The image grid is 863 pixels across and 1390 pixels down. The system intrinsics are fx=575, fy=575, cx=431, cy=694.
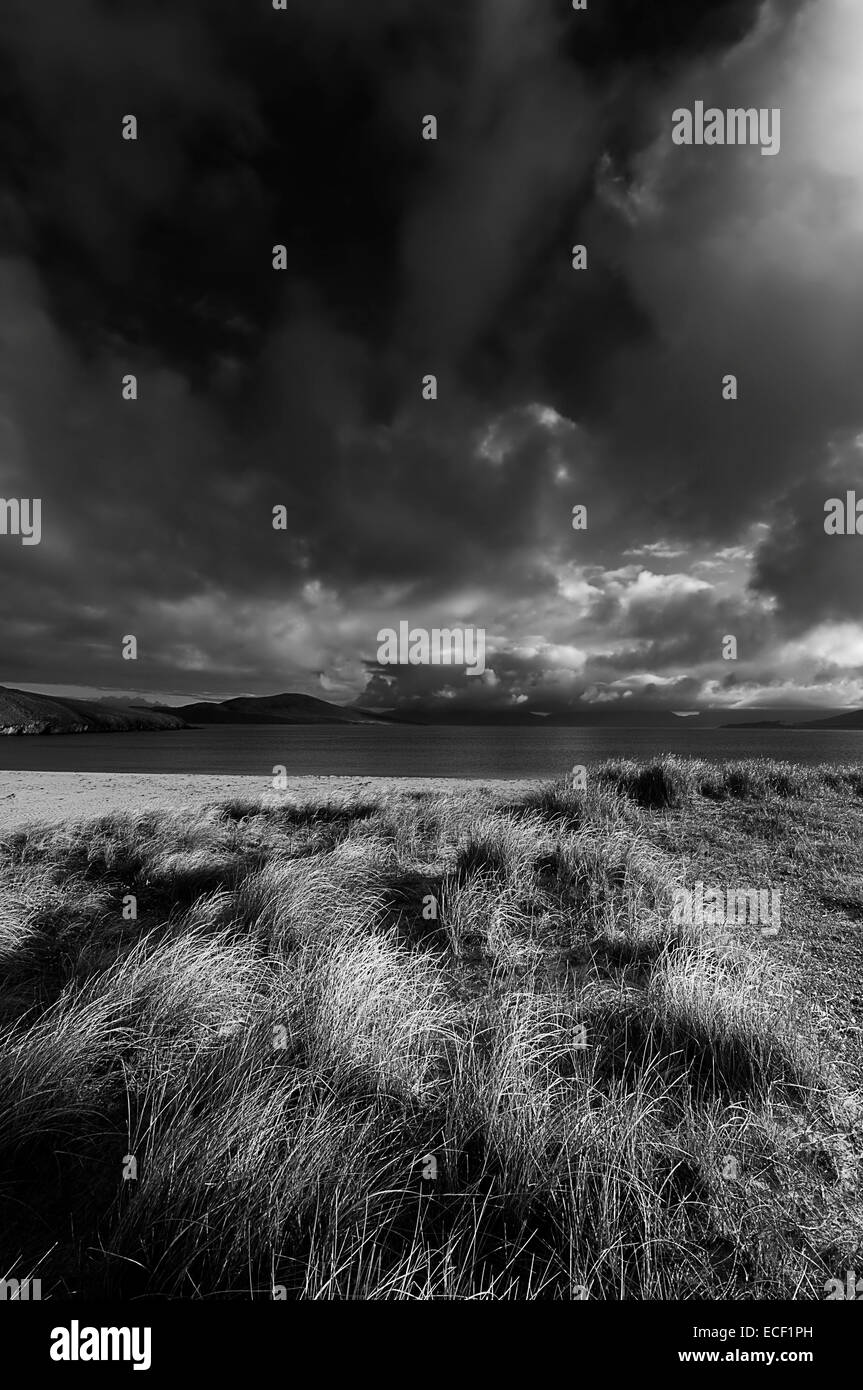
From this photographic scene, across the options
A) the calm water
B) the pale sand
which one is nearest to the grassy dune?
the pale sand

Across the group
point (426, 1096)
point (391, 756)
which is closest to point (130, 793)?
point (426, 1096)

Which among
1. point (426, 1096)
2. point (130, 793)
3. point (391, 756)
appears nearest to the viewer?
point (426, 1096)

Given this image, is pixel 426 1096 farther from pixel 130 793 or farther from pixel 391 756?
pixel 391 756

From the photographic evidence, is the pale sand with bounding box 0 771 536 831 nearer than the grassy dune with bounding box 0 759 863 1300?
No

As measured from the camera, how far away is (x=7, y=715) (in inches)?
6934

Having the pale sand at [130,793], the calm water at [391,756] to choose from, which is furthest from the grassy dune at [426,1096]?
the calm water at [391,756]

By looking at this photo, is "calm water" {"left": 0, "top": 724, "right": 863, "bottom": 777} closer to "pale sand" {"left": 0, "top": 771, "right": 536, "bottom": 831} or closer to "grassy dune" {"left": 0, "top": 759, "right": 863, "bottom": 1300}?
"pale sand" {"left": 0, "top": 771, "right": 536, "bottom": 831}

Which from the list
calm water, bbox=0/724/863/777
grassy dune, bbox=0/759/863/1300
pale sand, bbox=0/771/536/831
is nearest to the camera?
grassy dune, bbox=0/759/863/1300

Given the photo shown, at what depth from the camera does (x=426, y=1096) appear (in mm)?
3100

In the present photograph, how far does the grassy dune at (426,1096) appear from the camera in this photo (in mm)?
2189

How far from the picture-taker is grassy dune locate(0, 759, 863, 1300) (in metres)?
2.19

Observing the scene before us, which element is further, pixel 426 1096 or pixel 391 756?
pixel 391 756

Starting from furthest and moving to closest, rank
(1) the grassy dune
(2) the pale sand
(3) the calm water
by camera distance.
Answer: (3) the calm water, (2) the pale sand, (1) the grassy dune
